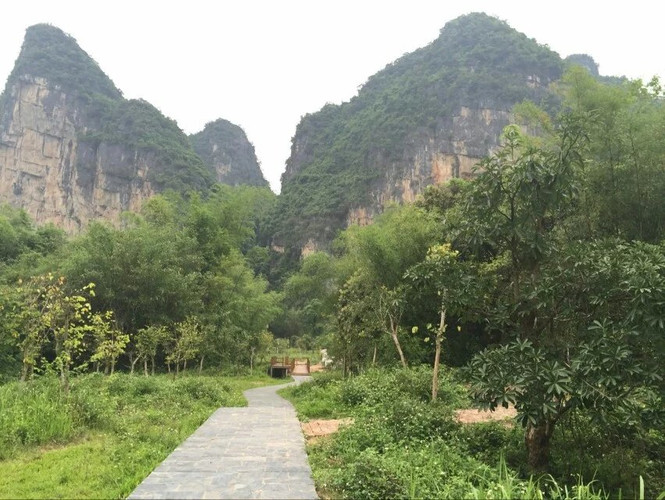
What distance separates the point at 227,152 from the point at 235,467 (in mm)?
84918

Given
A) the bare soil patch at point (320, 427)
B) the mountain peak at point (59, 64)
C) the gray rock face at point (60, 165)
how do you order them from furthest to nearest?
the mountain peak at point (59, 64) → the gray rock face at point (60, 165) → the bare soil patch at point (320, 427)

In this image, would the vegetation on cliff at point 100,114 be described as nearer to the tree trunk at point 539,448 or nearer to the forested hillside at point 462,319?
the forested hillside at point 462,319

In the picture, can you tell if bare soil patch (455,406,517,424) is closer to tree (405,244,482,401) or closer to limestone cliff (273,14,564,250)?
tree (405,244,482,401)

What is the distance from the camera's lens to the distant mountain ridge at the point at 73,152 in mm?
56344

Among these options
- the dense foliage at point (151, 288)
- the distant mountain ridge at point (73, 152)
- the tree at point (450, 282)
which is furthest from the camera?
the distant mountain ridge at point (73, 152)

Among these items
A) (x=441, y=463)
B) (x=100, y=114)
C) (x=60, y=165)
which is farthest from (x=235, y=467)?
(x=100, y=114)

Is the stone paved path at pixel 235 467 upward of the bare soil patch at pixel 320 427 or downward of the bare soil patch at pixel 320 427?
upward

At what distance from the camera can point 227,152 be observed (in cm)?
8512

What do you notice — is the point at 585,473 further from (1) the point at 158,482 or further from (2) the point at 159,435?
(2) the point at 159,435

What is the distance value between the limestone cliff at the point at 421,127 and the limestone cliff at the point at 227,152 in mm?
20790

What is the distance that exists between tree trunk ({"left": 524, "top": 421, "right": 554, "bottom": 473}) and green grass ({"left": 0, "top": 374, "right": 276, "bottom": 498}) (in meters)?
3.71

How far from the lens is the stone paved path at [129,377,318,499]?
3592 millimetres

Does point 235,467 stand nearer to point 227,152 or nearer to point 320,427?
point 320,427

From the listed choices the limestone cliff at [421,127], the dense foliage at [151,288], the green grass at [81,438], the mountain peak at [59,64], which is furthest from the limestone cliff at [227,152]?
the green grass at [81,438]
